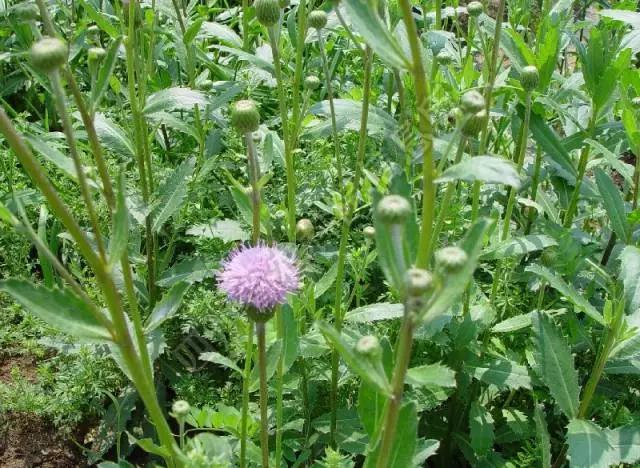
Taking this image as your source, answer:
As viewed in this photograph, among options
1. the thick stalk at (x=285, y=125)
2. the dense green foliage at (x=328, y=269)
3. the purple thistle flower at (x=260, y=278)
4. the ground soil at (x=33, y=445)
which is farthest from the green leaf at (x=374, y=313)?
the ground soil at (x=33, y=445)

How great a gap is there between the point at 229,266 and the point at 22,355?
1.69 m

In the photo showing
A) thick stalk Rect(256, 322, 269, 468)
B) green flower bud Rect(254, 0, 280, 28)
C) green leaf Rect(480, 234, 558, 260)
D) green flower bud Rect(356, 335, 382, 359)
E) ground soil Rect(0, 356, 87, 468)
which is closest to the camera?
green flower bud Rect(356, 335, 382, 359)

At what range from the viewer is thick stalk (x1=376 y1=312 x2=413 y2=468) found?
1.14 metres

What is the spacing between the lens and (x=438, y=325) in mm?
2084

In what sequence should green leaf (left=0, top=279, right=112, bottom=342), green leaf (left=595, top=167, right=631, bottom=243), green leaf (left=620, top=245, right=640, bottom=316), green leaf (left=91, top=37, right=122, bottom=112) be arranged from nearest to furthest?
green leaf (left=0, top=279, right=112, bottom=342), green leaf (left=91, top=37, right=122, bottom=112), green leaf (left=620, top=245, right=640, bottom=316), green leaf (left=595, top=167, right=631, bottom=243)

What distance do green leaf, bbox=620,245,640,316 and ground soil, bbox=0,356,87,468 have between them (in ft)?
6.31

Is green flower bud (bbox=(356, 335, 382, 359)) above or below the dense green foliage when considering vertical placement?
above

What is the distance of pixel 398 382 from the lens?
1212 millimetres

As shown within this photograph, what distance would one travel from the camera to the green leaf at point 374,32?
1.19m

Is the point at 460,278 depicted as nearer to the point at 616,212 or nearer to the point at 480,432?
the point at 480,432

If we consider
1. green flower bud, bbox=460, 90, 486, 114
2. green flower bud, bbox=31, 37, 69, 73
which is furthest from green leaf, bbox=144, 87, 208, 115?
green flower bud, bbox=460, 90, 486, 114

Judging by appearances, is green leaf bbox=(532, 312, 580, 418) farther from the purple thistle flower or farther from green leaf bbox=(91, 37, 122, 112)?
green leaf bbox=(91, 37, 122, 112)

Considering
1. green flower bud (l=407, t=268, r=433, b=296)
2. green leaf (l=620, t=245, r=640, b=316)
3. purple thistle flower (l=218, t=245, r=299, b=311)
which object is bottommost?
green leaf (l=620, t=245, r=640, b=316)

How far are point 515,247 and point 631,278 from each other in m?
0.33
